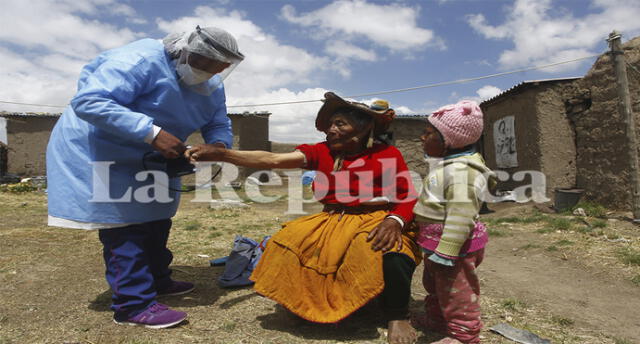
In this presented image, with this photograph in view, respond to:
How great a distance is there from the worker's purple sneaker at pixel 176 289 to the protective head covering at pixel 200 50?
62.6 inches

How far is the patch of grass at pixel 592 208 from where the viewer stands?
7.40 m

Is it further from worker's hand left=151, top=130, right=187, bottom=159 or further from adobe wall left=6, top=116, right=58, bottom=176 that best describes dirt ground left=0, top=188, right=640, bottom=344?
adobe wall left=6, top=116, right=58, bottom=176

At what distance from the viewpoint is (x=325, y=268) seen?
246 cm

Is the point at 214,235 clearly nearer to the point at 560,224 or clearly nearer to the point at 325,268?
the point at 325,268

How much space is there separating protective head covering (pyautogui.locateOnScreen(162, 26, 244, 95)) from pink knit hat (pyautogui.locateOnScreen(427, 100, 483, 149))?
1334 millimetres

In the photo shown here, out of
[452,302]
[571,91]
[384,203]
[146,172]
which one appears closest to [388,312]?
[452,302]

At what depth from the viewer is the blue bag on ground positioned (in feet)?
11.2

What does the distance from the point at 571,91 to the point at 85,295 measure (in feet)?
31.2

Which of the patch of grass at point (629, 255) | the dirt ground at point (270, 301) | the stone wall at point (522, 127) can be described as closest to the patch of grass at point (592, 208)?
the dirt ground at point (270, 301)

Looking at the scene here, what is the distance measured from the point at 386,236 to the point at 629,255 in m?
3.78

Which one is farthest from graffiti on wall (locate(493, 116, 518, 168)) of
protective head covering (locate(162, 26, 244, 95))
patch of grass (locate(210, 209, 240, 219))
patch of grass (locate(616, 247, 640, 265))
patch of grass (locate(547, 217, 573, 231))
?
protective head covering (locate(162, 26, 244, 95))

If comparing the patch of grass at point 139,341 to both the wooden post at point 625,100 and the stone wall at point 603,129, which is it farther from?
the stone wall at point 603,129

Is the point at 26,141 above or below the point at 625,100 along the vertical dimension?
above

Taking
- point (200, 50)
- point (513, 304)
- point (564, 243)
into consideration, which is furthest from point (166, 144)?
point (564, 243)
